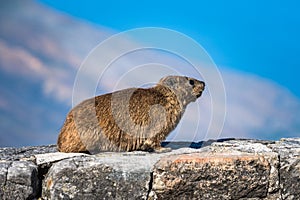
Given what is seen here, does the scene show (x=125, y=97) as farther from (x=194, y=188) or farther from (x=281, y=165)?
(x=281, y=165)

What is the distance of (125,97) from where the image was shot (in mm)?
6660

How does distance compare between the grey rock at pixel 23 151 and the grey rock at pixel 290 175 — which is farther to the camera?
the grey rock at pixel 23 151

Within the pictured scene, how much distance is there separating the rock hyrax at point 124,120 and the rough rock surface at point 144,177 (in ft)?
1.87

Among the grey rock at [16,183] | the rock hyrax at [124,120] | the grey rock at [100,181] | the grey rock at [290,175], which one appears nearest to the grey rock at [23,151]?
the rock hyrax at [124,120]

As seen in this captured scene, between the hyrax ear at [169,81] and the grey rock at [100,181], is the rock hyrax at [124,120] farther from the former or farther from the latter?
the grey rock at [100,181]

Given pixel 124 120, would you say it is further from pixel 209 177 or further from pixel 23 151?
pixel 23 151

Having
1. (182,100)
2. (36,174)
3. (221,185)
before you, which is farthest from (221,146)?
(36,174)

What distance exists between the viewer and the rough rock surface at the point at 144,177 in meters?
5.35

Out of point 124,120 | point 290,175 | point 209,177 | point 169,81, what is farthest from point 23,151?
point 290,175

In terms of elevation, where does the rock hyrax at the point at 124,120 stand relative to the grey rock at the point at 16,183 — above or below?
above

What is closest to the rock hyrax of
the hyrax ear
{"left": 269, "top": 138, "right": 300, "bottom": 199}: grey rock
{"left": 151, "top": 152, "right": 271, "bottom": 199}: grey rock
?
the hyrax ear

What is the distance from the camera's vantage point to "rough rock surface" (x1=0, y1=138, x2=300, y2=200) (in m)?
5.35

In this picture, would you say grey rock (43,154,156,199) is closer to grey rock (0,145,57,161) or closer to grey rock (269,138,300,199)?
grey rock (0,145,57,161)

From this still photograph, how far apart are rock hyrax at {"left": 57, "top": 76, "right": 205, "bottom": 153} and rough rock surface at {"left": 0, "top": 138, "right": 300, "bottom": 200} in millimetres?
571
